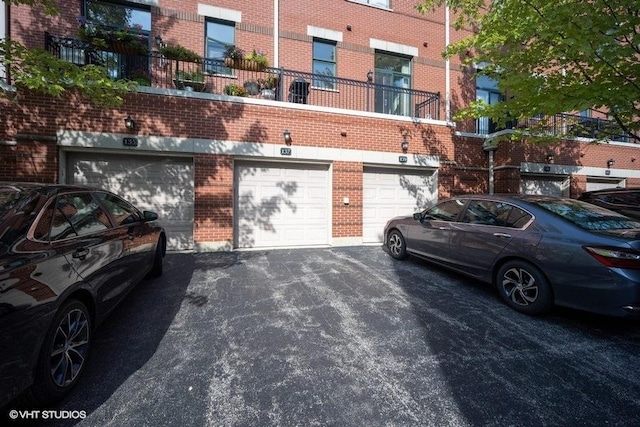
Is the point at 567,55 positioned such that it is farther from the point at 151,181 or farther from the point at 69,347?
the point at 151,181

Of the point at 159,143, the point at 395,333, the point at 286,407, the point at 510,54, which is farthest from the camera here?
the point at 159,143

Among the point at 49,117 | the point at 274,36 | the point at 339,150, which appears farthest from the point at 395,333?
the point at 274,36

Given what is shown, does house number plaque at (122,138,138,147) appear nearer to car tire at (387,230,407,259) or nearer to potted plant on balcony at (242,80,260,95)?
potted plant on balcony at (242,80,260,95)

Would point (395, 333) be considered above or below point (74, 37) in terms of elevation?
below

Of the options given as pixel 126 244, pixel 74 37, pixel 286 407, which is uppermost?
pixel 74 37

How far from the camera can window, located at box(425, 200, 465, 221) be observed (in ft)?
16.5

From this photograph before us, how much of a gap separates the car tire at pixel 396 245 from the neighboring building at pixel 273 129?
1.58m

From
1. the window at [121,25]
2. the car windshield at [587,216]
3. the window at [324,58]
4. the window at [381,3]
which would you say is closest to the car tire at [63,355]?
the car windshield at [587,216]

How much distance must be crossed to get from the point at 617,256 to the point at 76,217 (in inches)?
216

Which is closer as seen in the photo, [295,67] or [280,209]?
[280,209]

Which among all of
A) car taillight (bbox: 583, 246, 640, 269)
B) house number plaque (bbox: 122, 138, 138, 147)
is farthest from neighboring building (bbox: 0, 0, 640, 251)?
car taillight (bbox: 583, 246, 640, 269)

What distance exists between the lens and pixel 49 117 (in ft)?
20.2

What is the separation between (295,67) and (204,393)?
29.6ft

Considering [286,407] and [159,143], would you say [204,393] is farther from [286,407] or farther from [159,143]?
[159,143]
